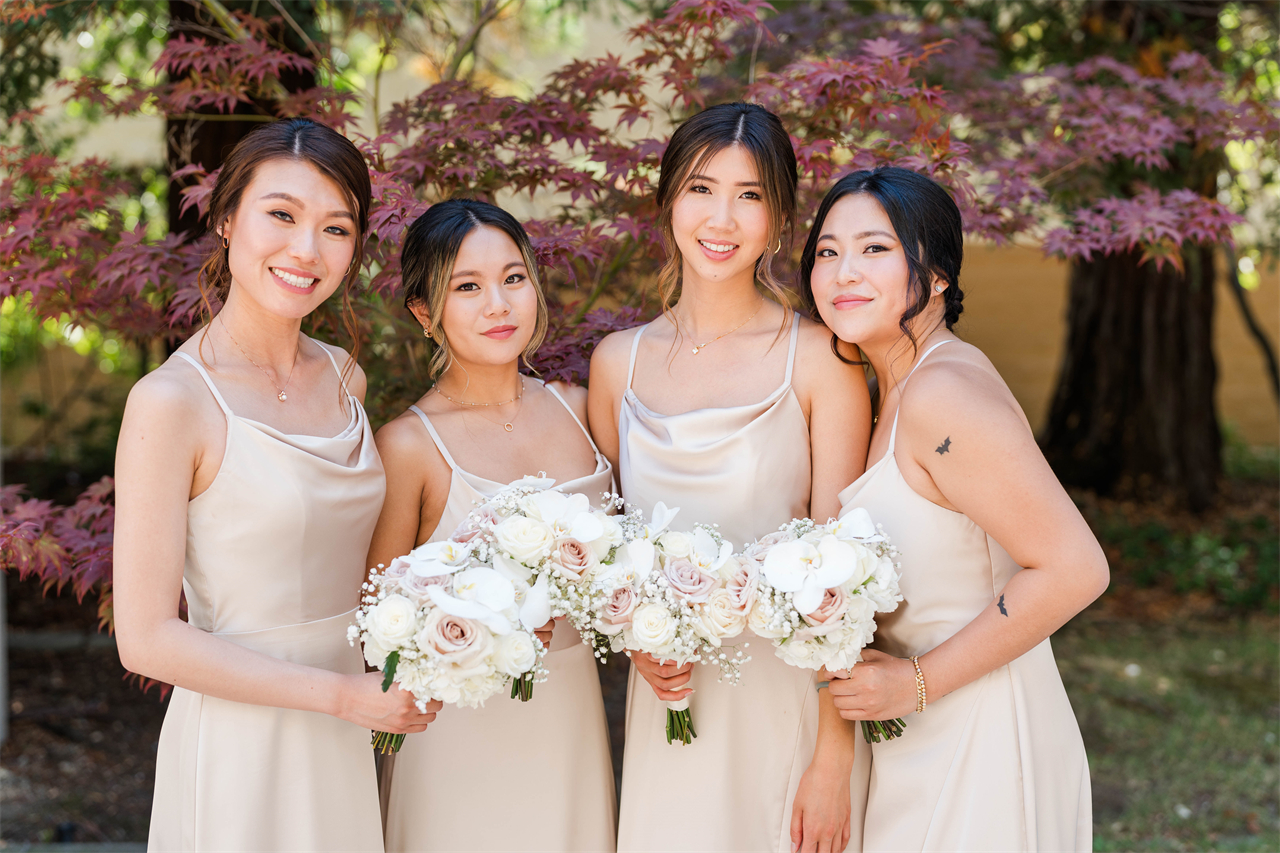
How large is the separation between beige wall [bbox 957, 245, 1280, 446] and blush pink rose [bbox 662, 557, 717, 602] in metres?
12.8

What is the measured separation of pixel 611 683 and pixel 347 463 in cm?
487

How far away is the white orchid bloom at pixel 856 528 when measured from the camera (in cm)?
238

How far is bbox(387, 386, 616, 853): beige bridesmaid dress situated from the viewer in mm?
2867

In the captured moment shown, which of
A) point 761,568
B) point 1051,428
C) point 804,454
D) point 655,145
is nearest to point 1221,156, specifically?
point 1051,428

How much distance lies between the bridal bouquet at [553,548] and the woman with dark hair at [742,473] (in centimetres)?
53

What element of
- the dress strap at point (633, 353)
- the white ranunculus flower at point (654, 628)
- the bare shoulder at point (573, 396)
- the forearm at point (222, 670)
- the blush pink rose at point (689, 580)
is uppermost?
the dress strap at point (633, 353)

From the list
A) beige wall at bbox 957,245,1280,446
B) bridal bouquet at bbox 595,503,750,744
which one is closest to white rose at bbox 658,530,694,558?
bridal bouquet at bbox 595,503,750,744

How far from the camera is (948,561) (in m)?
2.58

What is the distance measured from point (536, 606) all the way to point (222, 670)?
734 mm

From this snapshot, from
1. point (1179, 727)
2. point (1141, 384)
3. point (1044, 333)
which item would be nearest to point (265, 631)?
point (1179, 727)

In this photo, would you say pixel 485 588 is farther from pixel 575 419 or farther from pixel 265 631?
pixel 575 419

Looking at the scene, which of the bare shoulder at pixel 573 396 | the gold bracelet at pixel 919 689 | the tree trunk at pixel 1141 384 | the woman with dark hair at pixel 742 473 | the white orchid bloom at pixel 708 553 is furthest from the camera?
the tree trunk at pixel 1141 384

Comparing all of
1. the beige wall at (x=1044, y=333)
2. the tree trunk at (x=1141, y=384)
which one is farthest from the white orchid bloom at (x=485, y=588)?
the beige wall at (x=1044, y=333)

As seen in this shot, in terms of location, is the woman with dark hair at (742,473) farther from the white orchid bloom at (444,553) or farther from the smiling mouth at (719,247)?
→ the white orchid bloom at (444,553)
